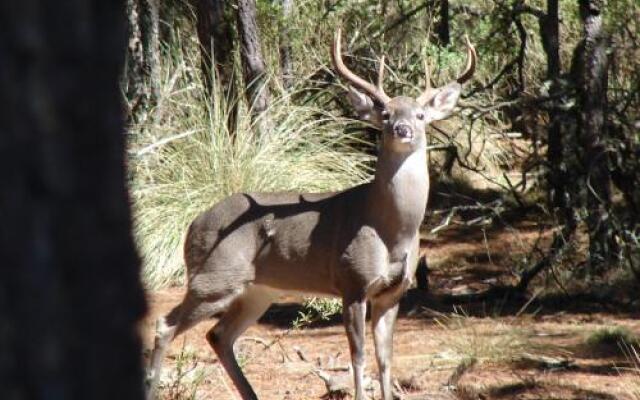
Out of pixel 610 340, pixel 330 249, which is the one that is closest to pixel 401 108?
pixel 330 249

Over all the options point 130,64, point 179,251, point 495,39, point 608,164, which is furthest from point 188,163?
point 608,164

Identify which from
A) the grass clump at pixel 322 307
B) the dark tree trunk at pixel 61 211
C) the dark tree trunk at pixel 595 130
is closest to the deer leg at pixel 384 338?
the grass clump at pixel 322 307

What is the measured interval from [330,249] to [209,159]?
14.2 ft

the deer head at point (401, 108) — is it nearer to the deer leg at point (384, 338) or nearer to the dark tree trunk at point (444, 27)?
the deer leg at point (384, 338)

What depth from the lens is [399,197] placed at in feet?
24.6

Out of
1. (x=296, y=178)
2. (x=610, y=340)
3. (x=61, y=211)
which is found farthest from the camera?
(x=296, y=178)

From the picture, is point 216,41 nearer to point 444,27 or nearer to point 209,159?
point 209,159

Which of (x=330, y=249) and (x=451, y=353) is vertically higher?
(x=330, y=249)

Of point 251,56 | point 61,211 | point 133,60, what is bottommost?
point 61,211

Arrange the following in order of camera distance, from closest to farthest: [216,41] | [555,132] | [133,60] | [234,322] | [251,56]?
[234,322] < [555,132] < [251,56] < [216,41] < [133,60]

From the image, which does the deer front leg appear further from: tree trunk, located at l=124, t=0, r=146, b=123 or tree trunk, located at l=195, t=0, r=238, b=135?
tree trunk, located at l=124, t=0, r=146, b=123

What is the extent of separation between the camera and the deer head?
7.43m

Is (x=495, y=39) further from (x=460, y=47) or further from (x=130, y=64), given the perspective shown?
(x=130, y=64)

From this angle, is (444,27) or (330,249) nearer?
(330,249)
